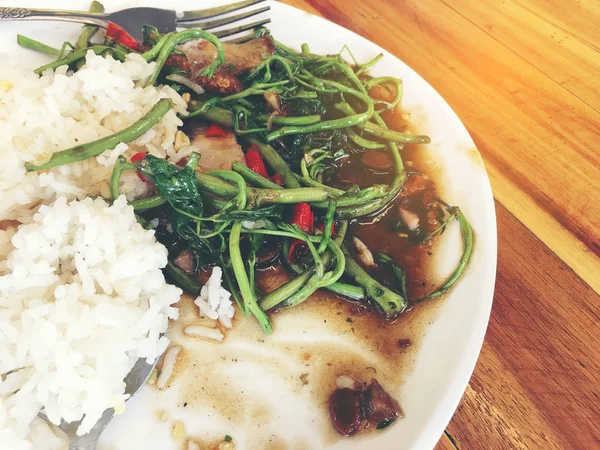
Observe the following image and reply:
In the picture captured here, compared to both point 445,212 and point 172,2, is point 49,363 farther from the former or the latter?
point 172,2

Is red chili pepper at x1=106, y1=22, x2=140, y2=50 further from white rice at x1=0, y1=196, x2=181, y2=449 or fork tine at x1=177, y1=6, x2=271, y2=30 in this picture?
white rice at x1=0, y1=196, x2=181, y2=449

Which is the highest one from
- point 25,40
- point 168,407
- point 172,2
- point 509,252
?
point 172,2

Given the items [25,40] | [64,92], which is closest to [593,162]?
[64,92]

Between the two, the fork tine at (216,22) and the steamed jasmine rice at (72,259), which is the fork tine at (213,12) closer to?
the fork tine at (216,22)

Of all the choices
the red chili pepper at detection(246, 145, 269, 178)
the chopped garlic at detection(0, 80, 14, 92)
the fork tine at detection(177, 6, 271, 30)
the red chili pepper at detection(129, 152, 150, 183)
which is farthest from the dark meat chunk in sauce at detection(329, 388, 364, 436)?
the fork tine at detection(177, 6, 271, 30)

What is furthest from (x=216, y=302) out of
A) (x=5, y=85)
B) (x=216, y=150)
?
(x=5, y=85)
